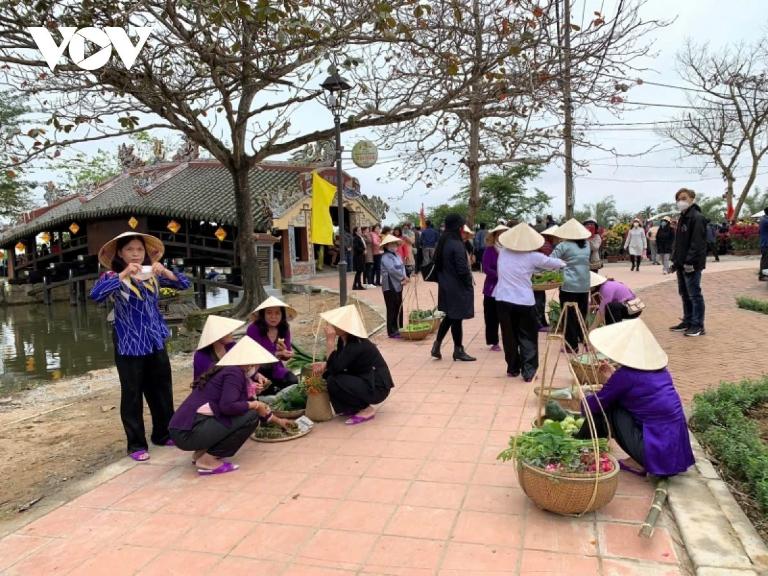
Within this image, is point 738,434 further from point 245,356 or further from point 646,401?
point 245,356

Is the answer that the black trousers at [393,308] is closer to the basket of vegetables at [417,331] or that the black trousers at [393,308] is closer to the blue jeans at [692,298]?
the basket of vegetables at [417,331]

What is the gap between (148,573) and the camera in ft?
9.46

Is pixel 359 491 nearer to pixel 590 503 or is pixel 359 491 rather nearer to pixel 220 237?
pixel 590 503

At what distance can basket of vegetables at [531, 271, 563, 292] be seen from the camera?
7.28m

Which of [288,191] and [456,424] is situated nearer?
[456,424]

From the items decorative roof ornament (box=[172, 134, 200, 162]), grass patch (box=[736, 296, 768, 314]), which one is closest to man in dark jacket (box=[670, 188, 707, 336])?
grass patch (box=[736, 296, 768, 314])

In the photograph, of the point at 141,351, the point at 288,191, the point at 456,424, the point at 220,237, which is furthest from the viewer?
the point at 288,191

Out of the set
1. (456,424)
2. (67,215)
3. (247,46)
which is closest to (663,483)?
(456,424)

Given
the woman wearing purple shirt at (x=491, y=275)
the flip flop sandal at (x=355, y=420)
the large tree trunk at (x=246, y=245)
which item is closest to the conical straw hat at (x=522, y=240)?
the woman wearing purple shirt at (x=491, y=275)

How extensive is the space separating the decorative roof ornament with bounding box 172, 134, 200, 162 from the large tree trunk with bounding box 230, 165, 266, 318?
992 centimetres

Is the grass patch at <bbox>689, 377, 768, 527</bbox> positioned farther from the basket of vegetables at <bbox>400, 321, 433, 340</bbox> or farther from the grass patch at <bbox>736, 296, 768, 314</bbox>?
the grass patch at <bbox>736, 296, 768, 314</bbox>

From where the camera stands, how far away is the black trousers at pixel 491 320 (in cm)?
737

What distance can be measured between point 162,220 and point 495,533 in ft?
60.4

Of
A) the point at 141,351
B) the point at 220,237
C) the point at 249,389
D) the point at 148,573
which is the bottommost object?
the point at 148,573
